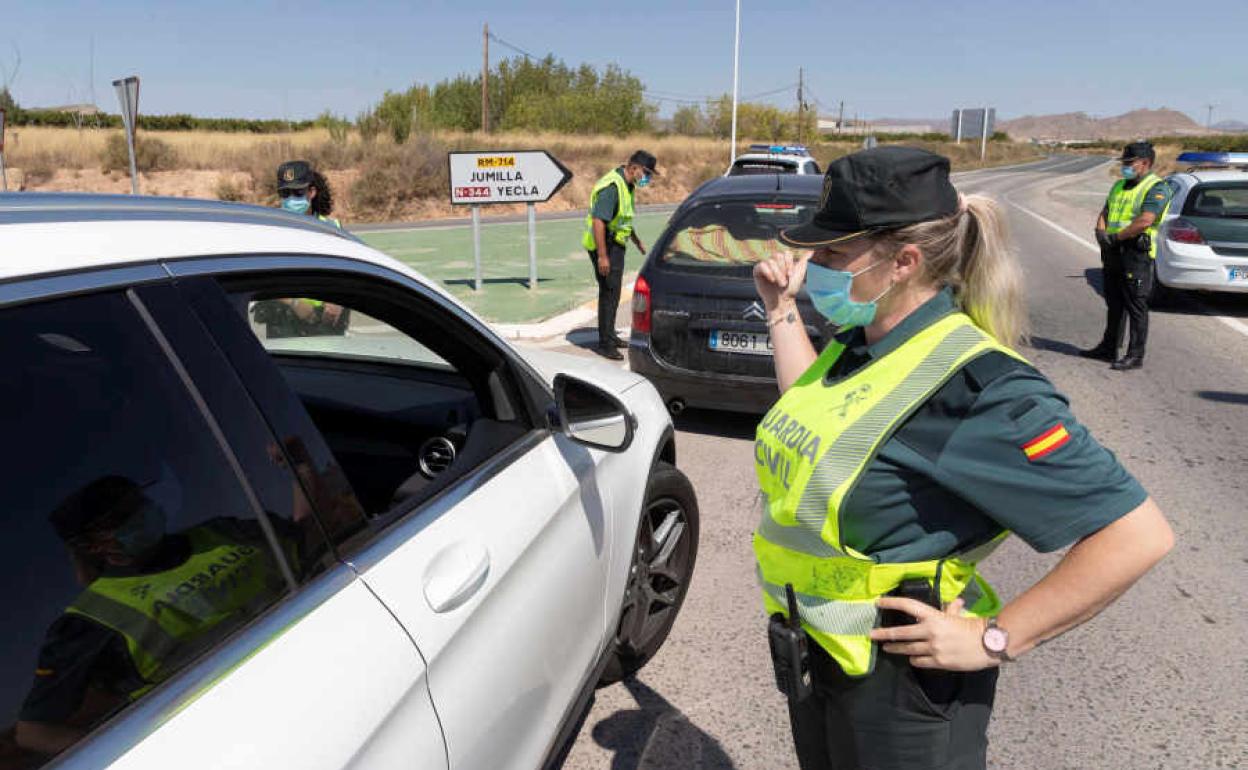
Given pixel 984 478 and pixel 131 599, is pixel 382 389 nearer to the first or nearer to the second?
pixel 131 599

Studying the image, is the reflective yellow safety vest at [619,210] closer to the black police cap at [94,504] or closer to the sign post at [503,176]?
the sign post at [503,176]

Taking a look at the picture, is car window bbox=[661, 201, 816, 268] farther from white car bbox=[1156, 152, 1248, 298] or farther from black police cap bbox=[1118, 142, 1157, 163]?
white car bbox=[1156, 152, 1248, 298]

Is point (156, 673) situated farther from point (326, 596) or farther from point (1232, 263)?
point (1232, 263)

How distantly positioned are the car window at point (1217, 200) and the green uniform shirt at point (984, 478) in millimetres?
11753

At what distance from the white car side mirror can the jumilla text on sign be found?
9.19 meters

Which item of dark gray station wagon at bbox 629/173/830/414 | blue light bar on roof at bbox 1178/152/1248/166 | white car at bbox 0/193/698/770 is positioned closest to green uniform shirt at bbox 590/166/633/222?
dark gray station wagon at bbox 629/173/830/414

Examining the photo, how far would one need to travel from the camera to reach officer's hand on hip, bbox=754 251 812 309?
213 cm

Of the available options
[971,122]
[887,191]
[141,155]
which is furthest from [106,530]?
[971,122]

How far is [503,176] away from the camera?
11.3 meters

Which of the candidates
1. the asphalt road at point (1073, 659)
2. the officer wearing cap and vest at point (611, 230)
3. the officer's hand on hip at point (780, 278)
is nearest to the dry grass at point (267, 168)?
the officer wearing cap and vest at point (611, 230)

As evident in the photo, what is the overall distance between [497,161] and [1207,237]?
8664 millimetres

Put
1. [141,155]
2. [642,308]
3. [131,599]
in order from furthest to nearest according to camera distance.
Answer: [141,155] → [642,308] → [131,599]

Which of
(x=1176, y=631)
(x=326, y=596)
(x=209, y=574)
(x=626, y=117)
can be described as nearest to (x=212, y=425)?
(x=209, y=574)

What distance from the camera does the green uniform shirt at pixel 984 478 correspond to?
1.41 metres
